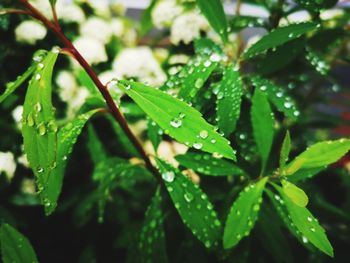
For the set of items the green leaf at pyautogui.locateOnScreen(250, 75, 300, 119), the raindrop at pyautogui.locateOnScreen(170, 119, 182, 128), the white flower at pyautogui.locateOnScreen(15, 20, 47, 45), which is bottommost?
the green leaf at pyautogui.locateOnScreen(250, 75, 300, 119)

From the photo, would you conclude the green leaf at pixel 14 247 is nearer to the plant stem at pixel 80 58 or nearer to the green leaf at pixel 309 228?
the plant stem at pixel 80 58

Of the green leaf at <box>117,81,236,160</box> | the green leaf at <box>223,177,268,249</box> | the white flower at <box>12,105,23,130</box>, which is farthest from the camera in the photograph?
the white flower at <box>12,105,23,130</box>

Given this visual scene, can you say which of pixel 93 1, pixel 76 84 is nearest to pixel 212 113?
pixel 76 84

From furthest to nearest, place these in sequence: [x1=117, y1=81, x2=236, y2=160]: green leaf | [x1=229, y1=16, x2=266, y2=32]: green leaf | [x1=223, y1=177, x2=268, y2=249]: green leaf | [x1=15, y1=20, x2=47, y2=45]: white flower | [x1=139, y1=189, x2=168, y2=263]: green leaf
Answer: [x1=15, y1=20, x2=47, y2=45]: white flower < [x1=229, y1=16, x2=266, y2=32]: green leaf < [x1=139, y1=189, x2=168, y2=263]: green leaf < [x1=223, y1=177, x2=268, y2=249]: green leaf < [x1=117, y1=81, x2=236, y2=160]: green leaf

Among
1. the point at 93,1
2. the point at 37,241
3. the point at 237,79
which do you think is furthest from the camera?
the point at 93,1

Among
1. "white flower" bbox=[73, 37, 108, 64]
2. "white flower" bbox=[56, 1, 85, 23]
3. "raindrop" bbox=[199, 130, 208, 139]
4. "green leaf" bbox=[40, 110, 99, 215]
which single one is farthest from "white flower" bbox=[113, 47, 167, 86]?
"raindrop" bbox=[199, 130, 208, 139]

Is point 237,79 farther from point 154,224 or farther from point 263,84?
point 154,224

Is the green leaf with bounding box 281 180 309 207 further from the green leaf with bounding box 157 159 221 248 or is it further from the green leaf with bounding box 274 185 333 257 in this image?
the green leaf with bounding box 157 159 221 248
